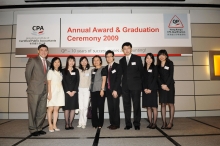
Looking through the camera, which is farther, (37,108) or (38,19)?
(38,19)

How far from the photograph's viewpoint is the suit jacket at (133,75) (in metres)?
2.78

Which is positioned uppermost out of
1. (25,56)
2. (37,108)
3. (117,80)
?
(25,56)

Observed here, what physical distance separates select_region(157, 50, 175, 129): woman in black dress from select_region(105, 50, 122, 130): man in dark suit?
0.84 m

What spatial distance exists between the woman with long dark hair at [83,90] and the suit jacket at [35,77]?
72 cm

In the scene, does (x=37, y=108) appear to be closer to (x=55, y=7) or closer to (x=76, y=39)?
(x=76, y=39)

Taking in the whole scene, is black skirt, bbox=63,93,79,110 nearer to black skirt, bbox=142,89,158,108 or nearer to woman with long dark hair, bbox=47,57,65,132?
woman with long dark hair, bbox=47,57,65,132

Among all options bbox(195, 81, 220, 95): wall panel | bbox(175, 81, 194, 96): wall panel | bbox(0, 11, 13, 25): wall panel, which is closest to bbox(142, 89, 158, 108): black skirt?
bbox(175, 81, 194, 96): wall panel

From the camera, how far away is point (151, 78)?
2830 millimetres

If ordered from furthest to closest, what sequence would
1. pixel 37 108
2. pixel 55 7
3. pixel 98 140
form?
pixel 55 7
pixel 37 108
pixel 98 140

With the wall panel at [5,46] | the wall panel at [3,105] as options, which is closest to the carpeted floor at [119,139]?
the wall panel at [3,105]

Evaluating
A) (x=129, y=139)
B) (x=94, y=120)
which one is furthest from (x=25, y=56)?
(x=129, y=139)

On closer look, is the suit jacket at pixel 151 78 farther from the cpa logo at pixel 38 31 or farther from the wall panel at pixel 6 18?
the wall panel at pixel 6 18

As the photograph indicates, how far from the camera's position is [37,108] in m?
2.63

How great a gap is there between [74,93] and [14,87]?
2540 millimetres
